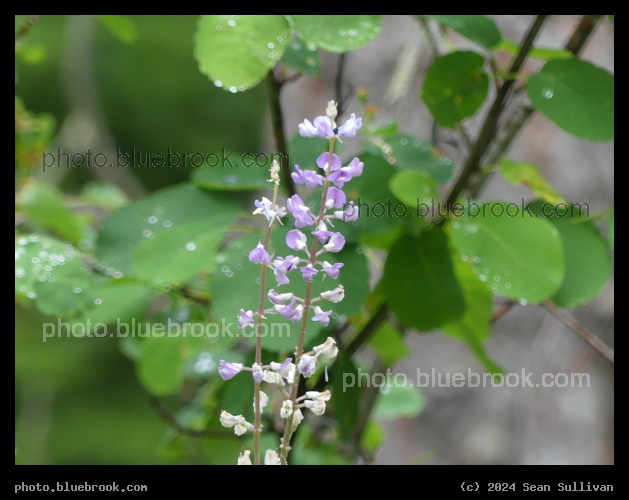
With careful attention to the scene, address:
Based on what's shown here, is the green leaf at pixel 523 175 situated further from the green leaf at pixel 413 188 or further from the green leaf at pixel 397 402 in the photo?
the green leaf at pixel 397 402

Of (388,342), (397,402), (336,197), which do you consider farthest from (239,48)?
(397,402)

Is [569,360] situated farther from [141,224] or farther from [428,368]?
[141,224]

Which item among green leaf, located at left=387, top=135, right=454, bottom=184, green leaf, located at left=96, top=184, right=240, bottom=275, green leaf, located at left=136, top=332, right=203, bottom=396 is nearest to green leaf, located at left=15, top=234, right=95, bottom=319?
green leaf, located at left=96, top=184, right=240, bottom=275

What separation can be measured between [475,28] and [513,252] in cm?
24

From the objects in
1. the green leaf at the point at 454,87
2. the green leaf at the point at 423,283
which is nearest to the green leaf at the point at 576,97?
the green leaf at the point at 454,87

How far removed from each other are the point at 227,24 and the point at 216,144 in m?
3.25

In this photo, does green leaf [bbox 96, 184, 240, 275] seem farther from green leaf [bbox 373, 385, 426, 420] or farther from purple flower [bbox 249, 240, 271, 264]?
green leaf [bbox 373, 385, 426, 420]

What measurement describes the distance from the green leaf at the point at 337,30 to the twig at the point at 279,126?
0.24 ft

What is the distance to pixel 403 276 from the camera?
0.65 metres

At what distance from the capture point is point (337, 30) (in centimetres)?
58

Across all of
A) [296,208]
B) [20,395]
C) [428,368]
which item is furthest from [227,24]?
[20,395]

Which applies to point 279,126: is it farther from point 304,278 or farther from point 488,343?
point 488,343
